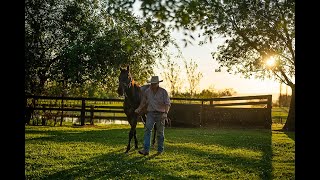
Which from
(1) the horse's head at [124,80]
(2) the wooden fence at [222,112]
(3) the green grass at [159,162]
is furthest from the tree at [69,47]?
(1) the horse's head at [124,80]

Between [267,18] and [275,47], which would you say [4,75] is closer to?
[267,18]

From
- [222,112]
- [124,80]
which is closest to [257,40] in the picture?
[222,112]

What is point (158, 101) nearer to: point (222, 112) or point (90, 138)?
point (90, 138)

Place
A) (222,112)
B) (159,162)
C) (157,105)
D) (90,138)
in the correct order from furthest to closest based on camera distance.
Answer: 1. (222,112)
2. (90,138)
3. (157,105)
4. (159,162)

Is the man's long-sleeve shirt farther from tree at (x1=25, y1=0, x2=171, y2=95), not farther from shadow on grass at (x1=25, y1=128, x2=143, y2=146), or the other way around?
tree at (x1=25, y1=0, x2=171, y2=95)

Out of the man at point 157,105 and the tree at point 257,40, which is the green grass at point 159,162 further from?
the tree at point 257,40

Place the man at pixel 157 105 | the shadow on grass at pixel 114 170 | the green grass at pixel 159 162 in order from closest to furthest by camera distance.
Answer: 1. the shadow on grass at pixel 114 170
2. the green grass at pixel 159 162
3. the man at pixel 157 105

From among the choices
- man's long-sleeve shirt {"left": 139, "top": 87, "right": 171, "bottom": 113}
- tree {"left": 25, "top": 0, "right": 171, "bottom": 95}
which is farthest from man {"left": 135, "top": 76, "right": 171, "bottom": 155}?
tree {"left": 25, "top": 0, "right": 171, "bottom": 95}

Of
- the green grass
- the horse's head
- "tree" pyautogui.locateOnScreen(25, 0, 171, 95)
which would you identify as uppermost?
"tree" pyautogui.locateOnScreen(25, 0, 171, 95)

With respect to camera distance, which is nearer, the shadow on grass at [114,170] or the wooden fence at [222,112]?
the shadow on grass at [114,170]

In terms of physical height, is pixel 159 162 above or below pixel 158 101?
below

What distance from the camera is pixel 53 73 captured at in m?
26.3

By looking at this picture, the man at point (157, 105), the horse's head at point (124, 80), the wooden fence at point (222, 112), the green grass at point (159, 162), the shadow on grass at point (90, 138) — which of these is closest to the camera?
the green grass at point (159, 162)
